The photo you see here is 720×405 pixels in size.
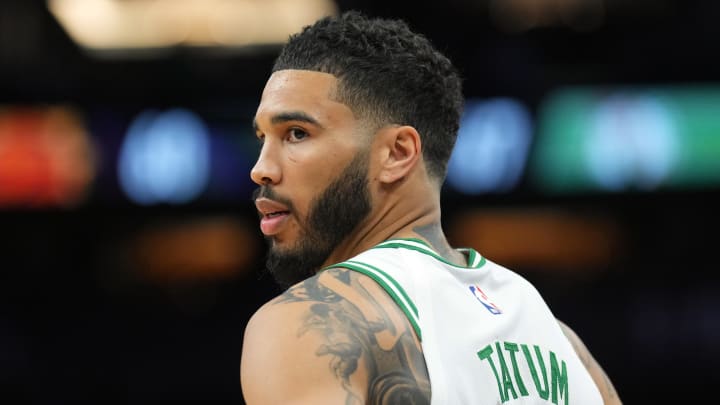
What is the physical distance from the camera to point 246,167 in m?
9.27

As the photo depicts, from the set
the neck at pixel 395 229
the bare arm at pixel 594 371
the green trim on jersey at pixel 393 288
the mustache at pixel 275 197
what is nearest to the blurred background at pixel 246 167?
the bare arm at pixel 594 371

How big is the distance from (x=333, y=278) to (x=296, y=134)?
1.60 feet

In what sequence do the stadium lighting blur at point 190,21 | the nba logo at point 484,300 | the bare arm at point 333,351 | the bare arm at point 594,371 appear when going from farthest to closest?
the stadium lighting blur at point 190,21, the bare arm at point 594,371, the nba logo at point 484,300, the bare arm at point 333,351

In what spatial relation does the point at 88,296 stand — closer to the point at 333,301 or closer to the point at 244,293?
the point at 244,293

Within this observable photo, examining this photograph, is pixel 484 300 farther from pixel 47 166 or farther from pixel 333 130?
pixel 47 166

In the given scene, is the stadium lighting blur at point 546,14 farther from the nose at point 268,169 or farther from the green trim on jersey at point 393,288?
the green trim on jersey at point 393,288

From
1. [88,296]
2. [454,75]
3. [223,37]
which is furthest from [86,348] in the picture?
[454,75]

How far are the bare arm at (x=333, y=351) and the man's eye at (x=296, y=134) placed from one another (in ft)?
1.64

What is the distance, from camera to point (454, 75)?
3041mm

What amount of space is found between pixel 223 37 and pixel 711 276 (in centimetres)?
495

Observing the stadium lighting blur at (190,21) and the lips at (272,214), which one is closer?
the lips at (272,214)

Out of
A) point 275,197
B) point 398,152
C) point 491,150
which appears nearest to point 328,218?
point 275,197

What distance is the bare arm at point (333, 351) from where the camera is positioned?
87.5 inches

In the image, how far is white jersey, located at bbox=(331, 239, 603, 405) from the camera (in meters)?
2.40
